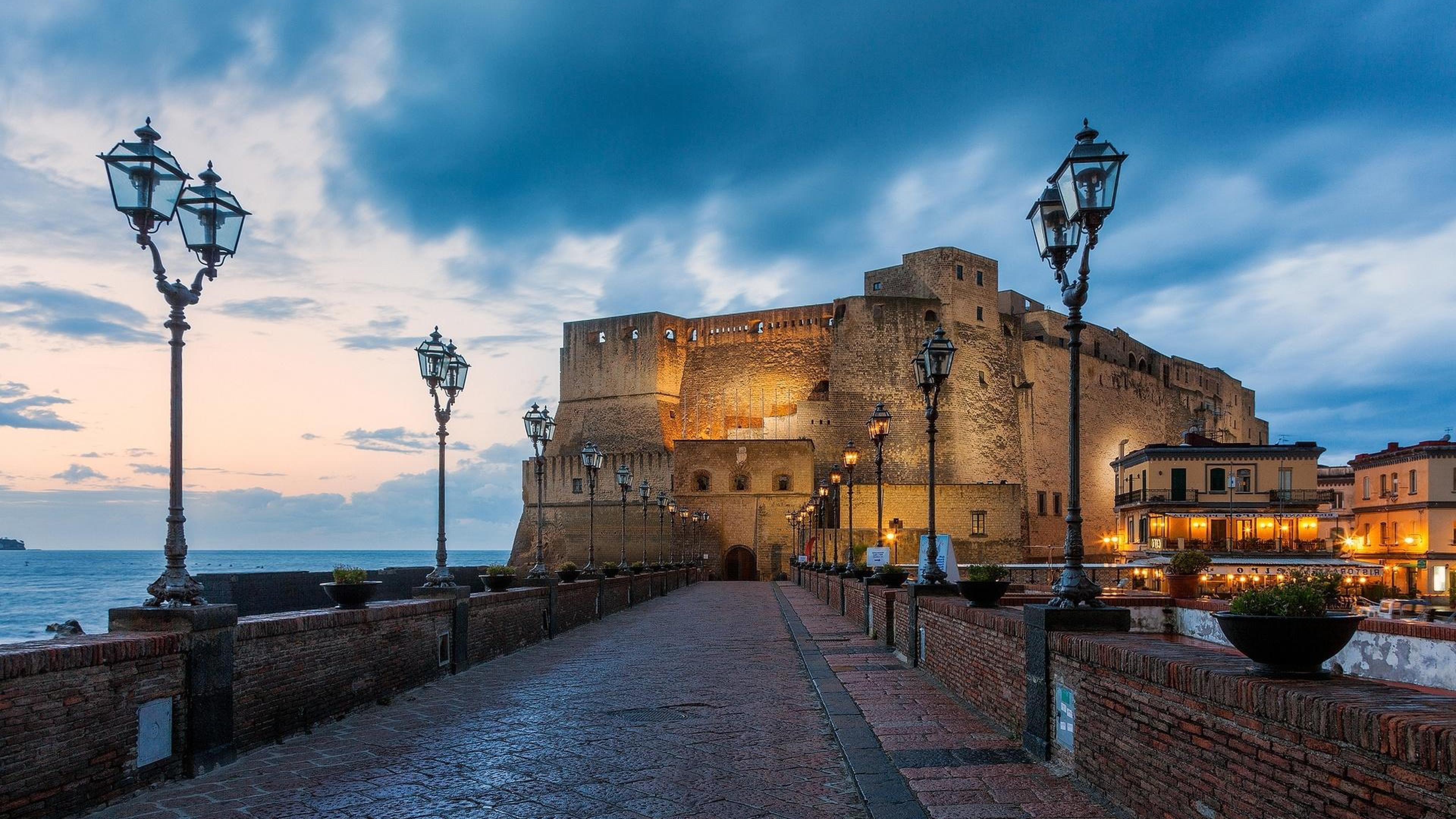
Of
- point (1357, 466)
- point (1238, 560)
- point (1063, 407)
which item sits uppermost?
point (1063, 407)

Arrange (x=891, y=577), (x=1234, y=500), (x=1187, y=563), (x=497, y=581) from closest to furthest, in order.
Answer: (x=497, y=581) → (x=891, y=577) → (x=1187, y=563) → (x=1234, y=500)

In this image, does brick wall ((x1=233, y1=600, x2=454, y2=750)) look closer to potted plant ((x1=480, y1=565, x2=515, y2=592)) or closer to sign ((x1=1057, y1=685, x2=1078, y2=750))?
potted plant ((x1=480, y1=565, x2=515, y2=592))

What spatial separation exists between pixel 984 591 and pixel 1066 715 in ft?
10.2

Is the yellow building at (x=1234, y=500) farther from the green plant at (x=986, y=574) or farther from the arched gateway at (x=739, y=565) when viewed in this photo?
the green plant at (x=986, y=574)

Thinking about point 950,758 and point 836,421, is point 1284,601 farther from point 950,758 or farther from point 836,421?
point 836,421

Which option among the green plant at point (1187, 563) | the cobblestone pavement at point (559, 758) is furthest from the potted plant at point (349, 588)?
the green plant at point (1187, 563)

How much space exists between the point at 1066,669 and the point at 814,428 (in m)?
57.1

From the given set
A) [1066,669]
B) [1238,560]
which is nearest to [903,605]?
[1066,669]

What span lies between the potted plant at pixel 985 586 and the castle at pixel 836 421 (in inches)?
1722

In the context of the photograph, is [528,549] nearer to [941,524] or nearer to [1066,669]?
[941,524]

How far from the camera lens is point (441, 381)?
14.0m

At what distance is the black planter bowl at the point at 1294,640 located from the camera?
162 inches

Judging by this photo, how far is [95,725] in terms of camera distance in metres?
5.75

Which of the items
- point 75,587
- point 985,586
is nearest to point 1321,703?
point 985,586
